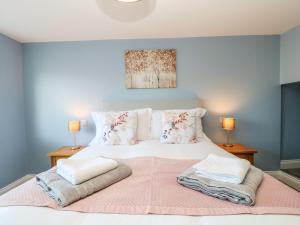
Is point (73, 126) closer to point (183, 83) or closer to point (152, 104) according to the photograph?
point (152, 104)

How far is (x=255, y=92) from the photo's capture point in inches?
120

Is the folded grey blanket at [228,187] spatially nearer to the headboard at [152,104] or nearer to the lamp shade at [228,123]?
the lamp shade at [228,123]

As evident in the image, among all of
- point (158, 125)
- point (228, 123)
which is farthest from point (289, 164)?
point (158, 125)

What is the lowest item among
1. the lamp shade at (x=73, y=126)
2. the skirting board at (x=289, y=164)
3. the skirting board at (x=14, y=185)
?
the skirting board at (x=14, y=185)

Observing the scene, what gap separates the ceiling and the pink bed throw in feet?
5.65

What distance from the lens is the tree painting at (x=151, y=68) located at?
A: 3.03 metres

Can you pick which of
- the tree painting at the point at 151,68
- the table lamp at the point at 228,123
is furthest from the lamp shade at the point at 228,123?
the tree painting at the point at 151,68

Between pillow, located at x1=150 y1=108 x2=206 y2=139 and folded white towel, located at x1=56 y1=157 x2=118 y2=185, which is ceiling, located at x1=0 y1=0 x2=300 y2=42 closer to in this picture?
pillow, located at x1=150 y1=108 x2=206 y2=139

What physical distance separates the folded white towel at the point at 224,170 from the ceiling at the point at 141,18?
1.57 meters

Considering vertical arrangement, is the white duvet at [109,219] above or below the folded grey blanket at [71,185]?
below

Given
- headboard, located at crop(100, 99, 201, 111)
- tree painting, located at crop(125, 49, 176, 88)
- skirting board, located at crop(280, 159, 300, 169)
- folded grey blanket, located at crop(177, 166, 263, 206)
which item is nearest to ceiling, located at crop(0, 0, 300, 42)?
tree painting, located at crop(125, 49, 176, 88)

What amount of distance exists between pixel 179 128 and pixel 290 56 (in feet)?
6.43

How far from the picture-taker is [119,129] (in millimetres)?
2451

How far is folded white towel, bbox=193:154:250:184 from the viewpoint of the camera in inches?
43.8
